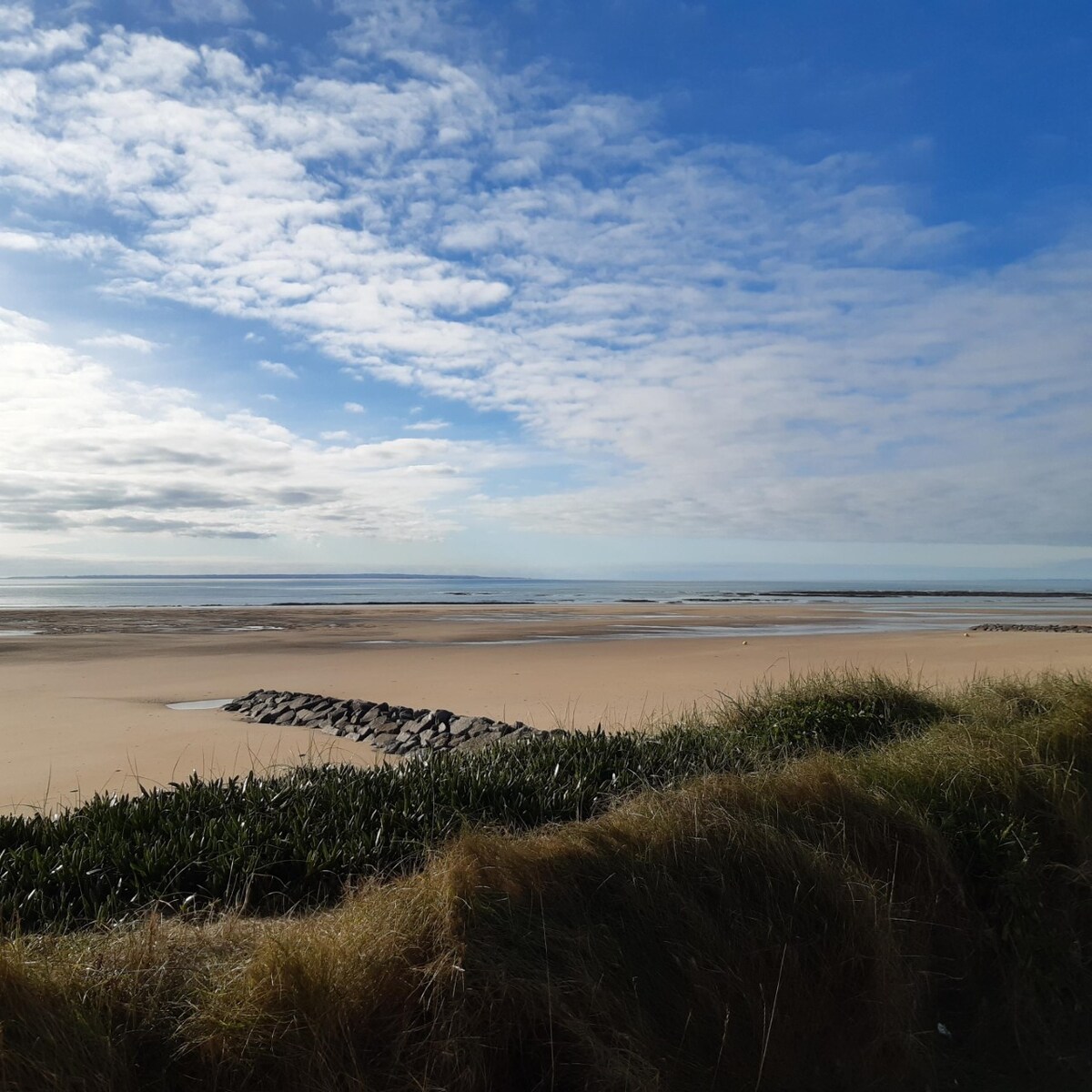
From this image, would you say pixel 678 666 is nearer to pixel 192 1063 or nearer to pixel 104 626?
pixel 192 1063

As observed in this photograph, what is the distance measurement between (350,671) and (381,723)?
8.88m

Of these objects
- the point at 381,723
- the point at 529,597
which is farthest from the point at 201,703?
the point at 529,597

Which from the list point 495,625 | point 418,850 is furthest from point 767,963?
point 495,625

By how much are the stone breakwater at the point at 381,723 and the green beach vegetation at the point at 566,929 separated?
4.62m

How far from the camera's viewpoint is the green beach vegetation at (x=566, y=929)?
339 cm

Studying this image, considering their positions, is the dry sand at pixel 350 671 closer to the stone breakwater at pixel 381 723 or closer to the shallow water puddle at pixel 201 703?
the shallow water puddle at pixel 201 703

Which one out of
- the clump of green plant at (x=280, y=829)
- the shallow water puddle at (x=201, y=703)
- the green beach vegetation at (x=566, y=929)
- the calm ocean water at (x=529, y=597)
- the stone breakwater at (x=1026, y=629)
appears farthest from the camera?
the calm ocean water at (x=529, y=597)

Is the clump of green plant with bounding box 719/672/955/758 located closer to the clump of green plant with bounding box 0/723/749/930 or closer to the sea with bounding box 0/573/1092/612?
the clump of green plant with bounding box 0/723/749/930

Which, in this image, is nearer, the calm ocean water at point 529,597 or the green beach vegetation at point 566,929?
the green beach vegetation at point 566,929

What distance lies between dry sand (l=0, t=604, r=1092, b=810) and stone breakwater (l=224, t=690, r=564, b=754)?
1.26 ft

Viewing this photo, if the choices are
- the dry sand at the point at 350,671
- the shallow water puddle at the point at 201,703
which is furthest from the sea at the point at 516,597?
the shallow water puddle at the point at 201,703

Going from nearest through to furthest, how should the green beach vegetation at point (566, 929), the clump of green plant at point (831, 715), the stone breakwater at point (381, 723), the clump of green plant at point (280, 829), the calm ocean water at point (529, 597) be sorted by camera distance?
the green beach vegetation at point (566, 929) < the clump of green plant at point (280, 829) < the clump of green plant at point (831, 715) < the stone breakwater at point (381, 723) < the calm ocean water at point (529, 597)

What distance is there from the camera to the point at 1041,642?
93.4 feet

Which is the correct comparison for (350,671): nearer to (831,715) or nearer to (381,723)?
(381,723)
